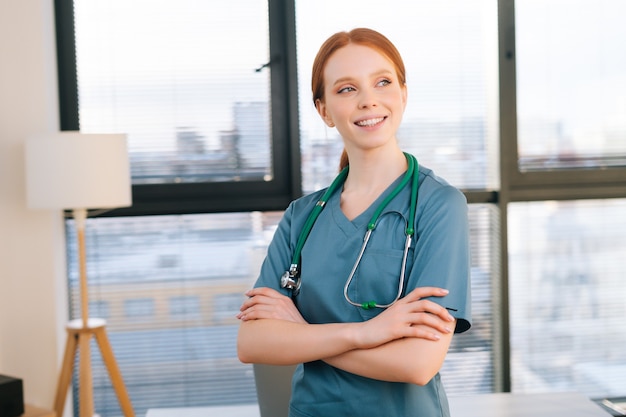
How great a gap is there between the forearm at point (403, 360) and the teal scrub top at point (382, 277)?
0.21ft

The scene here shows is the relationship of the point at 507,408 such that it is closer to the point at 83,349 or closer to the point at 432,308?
the point at 432,308

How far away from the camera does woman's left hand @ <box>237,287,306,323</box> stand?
1454 millimetres

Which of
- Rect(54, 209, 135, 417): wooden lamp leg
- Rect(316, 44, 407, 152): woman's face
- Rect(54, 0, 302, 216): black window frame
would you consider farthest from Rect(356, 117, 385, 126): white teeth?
Rect(54, 0, 302, 216): black window frame

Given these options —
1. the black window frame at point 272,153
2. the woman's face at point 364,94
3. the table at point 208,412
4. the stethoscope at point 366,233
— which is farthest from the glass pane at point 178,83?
the woman's face at point 364,94

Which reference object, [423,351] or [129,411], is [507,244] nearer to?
[129,411]

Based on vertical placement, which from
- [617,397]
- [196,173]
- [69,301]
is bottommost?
[617,397]

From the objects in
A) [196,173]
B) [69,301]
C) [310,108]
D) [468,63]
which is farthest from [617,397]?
[69,301]

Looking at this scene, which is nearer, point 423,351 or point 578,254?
point 423,351

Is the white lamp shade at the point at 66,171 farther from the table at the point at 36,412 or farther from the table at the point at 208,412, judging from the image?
the table at the point at 208,412

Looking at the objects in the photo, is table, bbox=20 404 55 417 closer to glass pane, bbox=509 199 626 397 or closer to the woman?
the woman

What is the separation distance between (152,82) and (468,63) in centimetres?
135

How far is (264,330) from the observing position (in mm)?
1459

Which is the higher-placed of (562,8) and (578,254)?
(562,8)

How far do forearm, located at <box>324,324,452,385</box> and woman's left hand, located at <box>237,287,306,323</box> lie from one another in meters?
0.16
